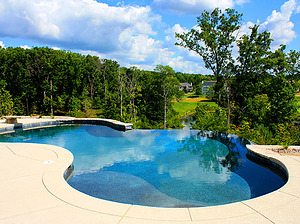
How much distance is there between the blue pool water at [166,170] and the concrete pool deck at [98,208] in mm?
1093

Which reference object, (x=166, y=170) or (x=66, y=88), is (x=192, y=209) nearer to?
(x=166, y=170)

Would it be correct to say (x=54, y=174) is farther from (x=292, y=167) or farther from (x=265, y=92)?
(x=265, y=92)

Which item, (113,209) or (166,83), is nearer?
(113,209)

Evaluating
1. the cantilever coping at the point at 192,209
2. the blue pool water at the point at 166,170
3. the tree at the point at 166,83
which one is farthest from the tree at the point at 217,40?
the cantilever coping at the point at 192,209

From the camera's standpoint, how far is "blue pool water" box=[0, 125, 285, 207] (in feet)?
19.0

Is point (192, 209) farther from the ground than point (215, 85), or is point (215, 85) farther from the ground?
point (215, 85)

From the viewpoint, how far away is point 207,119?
618 inches

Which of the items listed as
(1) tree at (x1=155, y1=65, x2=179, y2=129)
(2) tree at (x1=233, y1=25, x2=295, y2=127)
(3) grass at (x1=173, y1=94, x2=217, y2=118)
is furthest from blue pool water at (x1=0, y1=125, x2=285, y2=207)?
(3) grass at (x1=173, y1=94, x2=217, y2=118)

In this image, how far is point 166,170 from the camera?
7594 mm

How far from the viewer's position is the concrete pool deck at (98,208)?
12.4ft

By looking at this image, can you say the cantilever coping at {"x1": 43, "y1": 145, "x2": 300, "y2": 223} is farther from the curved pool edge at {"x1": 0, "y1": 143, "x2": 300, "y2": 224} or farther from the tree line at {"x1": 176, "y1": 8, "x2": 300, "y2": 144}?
the tree line at {"x1": 176, "y1": 8, "x2": 300, "y2": 144}

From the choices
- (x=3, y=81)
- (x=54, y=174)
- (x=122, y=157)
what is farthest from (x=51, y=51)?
(x=54, y=174)

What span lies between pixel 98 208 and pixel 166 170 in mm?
3759

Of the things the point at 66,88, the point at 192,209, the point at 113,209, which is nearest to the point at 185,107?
the point at 66,88
